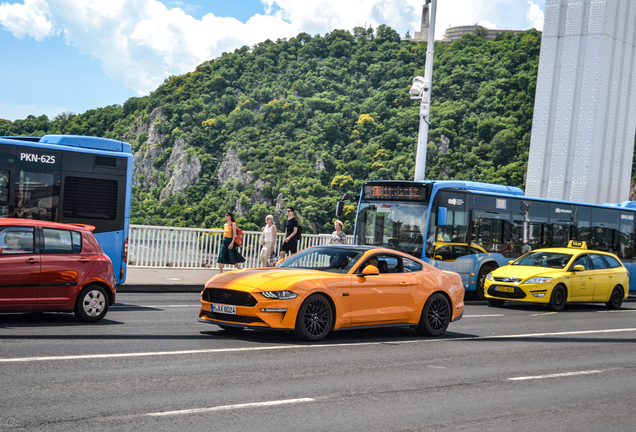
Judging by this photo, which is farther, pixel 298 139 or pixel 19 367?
pixel 298 139

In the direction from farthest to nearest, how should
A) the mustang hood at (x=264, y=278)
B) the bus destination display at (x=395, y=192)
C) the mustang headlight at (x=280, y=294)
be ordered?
the bus destination display at (x=395, y=192)
the mustang hood at (x=264, y=278)
the mustang headlight at (x=280, y=294)

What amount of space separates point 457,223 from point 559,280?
305 centimetres

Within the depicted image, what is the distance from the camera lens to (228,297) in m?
9.89

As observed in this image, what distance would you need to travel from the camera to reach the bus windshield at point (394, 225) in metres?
18.6

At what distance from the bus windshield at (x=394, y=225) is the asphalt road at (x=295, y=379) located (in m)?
6.57

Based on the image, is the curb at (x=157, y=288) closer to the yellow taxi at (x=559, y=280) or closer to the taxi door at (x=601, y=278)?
the yellow taxi at (x=559, y=280)

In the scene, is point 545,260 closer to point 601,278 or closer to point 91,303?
point 601,278

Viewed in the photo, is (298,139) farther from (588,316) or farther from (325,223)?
(588,316)

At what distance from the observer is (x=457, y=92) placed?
9625cm

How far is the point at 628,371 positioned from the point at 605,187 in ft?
102

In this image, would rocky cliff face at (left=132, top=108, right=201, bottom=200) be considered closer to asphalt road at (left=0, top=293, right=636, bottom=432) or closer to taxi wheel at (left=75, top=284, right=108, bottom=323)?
taxi wheel at (left=75, top=284, right=108, bottom=323)

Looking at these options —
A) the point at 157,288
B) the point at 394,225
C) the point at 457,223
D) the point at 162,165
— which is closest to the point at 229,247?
the point at 157,288

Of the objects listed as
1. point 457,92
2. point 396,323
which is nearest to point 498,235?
point 396,323

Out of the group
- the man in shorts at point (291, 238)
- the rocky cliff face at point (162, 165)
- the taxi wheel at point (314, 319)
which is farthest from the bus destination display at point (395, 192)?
the rocky cliff face at point (162, 165)
